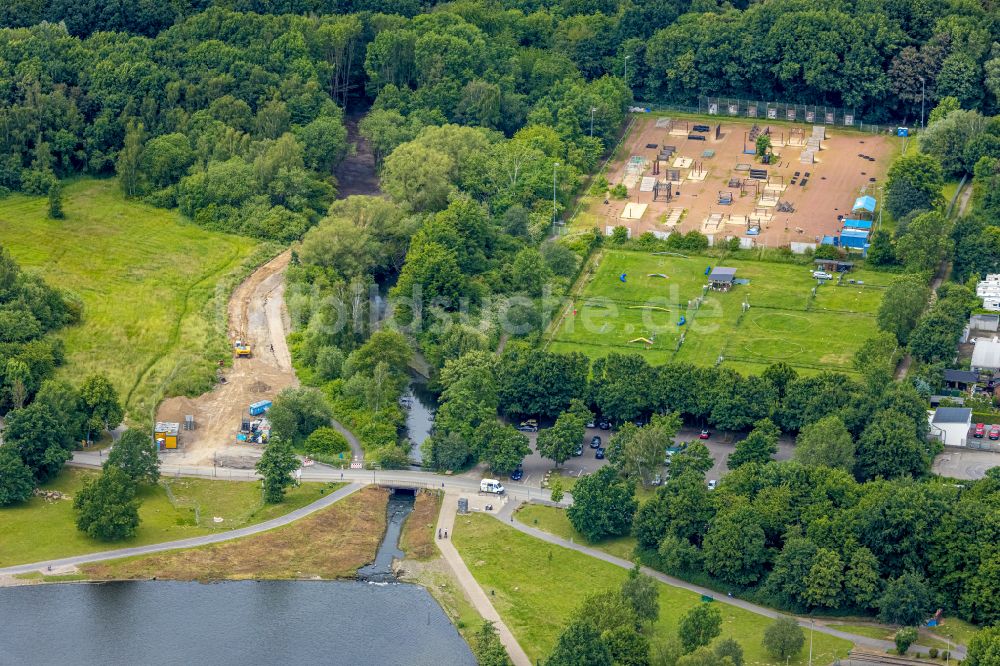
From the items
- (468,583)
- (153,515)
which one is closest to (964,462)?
(468,583)

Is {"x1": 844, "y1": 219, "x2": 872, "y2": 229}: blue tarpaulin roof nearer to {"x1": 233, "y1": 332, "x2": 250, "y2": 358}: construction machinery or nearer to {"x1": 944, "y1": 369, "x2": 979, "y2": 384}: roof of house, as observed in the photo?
{"x1": 944, "y1": 369, "x2": 979, "y2": 384}: roof of house

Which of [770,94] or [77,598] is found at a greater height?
[770,94]

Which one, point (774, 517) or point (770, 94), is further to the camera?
point (770, 94)

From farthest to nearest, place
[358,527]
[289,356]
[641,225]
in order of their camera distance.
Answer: [641,225]
[289,356]
[358,527]

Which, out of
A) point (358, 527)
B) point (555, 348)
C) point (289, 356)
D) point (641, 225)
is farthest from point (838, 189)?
point (358, 527)

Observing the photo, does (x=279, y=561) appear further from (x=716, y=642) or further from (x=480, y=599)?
(x=716, y=642)

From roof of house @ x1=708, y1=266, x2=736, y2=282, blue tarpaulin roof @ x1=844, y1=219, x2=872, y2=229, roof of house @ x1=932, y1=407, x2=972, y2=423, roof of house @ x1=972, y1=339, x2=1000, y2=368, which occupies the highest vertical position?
blue tarpaulin roof @ x1=844, y1=219, x2=872, y2=229

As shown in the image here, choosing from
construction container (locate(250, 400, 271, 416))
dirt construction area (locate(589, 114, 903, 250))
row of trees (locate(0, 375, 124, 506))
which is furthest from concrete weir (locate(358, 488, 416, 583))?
dirt construction area (locate(589, 114, 903, 250))

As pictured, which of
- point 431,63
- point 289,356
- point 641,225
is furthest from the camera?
point 431,63
